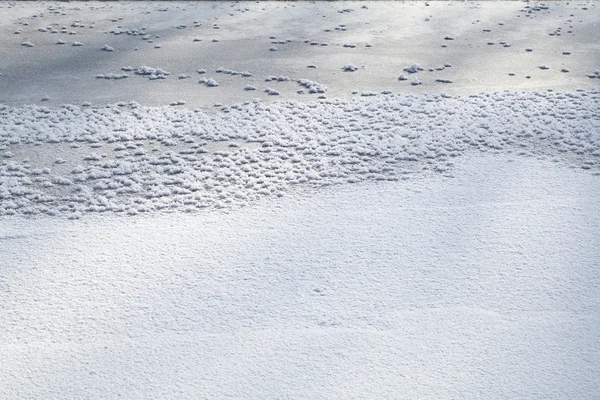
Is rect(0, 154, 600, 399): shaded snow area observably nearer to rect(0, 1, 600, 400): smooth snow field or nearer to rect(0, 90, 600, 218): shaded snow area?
rect(0, 1, 600, 400): smooth snow field

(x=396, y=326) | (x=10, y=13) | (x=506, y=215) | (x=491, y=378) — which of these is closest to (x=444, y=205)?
(x=506, y=215)

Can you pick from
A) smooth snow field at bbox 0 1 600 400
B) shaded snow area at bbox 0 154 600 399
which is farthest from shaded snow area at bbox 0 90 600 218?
shaded snow area at bbox 0 154 600 399

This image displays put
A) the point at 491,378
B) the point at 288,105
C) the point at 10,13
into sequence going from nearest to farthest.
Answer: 1. the point at 491,378
2. the point at 288,105
3. the point at 10,13

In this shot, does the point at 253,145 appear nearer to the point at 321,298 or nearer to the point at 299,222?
the point at 299,222

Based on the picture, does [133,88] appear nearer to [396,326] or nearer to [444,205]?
[444,205]

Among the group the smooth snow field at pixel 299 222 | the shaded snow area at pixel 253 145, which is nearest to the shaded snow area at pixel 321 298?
the smooth snow field at pixel 299 222

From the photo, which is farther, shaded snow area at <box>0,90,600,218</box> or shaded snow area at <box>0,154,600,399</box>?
shaded snow area at <box>0,90,600,218</box>
